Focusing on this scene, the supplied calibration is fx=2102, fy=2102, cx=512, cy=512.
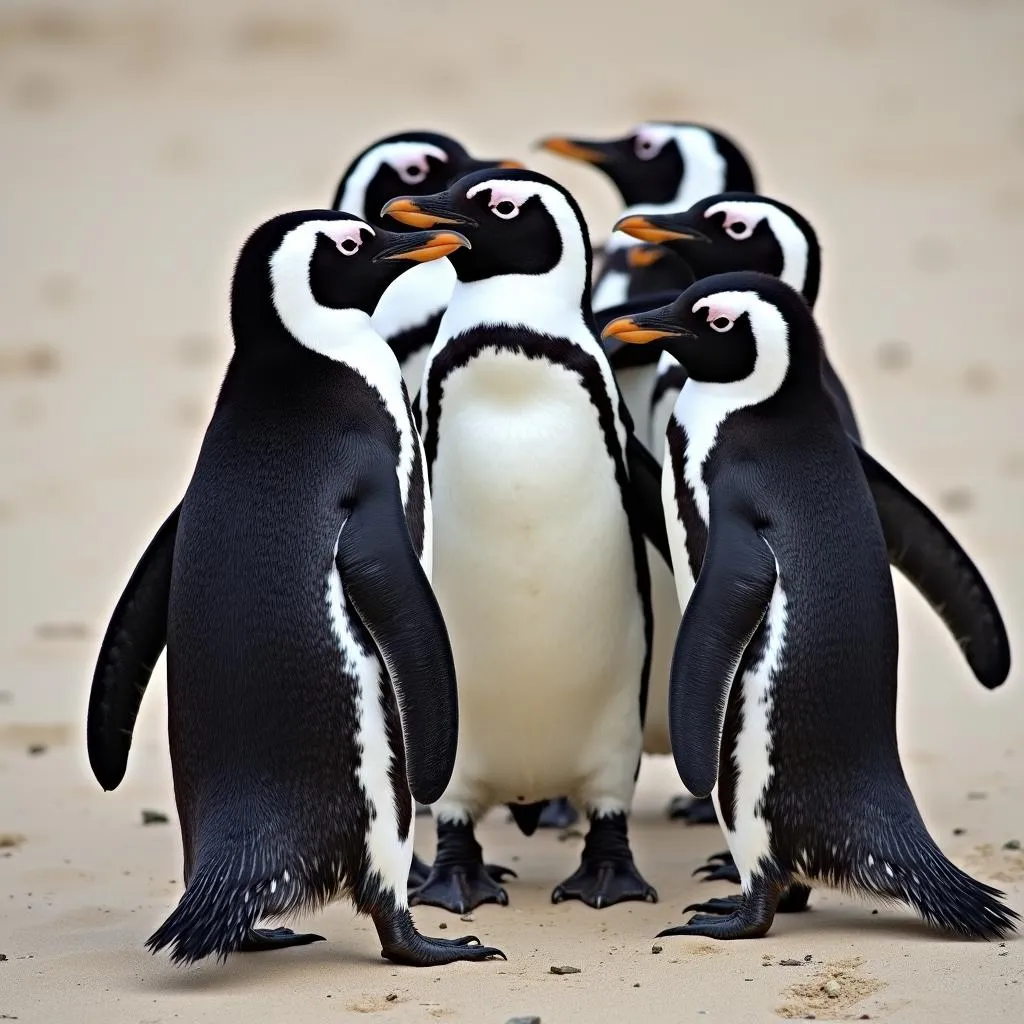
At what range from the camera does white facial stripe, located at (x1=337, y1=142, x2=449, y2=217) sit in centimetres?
461

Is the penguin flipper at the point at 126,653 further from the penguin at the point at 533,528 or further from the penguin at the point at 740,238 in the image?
the penguin at the point at 740,238

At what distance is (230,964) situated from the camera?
339 centimetres

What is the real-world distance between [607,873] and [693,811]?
78 cm

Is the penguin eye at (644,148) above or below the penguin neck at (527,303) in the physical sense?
above

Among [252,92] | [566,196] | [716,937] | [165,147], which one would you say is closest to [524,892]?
[716,937]

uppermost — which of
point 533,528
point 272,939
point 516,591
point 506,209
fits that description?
point 506,209

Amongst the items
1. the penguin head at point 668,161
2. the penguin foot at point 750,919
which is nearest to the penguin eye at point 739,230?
the penguin head at point 668,161

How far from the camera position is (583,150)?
18.0ft

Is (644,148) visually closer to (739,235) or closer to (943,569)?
(739,235)

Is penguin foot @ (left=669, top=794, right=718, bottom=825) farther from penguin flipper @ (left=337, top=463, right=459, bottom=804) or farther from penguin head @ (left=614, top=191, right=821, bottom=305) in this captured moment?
penguin flipper @ (left=337, top=463, right=459, bottom=804)

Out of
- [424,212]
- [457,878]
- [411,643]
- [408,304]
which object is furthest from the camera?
[408,304]

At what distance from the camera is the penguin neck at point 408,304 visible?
4.49 metres

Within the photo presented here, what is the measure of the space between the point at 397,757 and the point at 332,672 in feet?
0.57

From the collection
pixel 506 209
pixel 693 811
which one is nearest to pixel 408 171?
pixel 506 209
